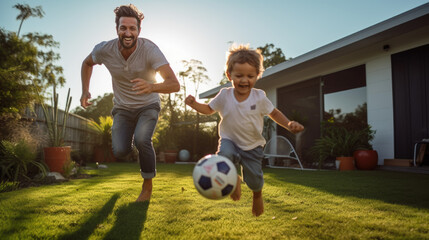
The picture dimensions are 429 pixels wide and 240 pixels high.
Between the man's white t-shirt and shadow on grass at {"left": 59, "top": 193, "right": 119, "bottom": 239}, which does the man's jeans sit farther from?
shadow on grass at {"left": 59, "top": 193, "right": 119, "bottom": 239}

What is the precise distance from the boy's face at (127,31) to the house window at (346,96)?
664 centimetres

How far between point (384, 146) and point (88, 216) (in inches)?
272

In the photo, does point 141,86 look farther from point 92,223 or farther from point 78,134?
point 78,134

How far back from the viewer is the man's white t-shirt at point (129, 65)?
308 cm

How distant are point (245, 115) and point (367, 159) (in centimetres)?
514

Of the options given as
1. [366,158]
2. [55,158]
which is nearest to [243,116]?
[55,158]

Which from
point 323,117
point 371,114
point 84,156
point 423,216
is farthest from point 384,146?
point 84,156

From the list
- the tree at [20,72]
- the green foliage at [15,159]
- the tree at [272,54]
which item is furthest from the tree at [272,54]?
the green foliage at [15,159]

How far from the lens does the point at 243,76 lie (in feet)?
8.04

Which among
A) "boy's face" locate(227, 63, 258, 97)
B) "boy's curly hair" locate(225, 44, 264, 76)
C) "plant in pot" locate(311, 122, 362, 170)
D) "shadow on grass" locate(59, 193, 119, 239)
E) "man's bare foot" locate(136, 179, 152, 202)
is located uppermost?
"boy's curly hair" locate(225, 44, 264, 76)

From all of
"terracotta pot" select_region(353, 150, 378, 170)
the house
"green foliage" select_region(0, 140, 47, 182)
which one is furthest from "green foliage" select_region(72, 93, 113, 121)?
"terracotta pot" select_region(353, 150, 378, 170)

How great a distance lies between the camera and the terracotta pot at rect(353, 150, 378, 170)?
6.48 metres

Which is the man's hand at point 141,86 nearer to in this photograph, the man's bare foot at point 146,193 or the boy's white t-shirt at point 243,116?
the boy's white t-shirt at point 243,116

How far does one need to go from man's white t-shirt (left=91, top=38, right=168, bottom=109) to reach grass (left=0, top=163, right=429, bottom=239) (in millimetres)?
1067
